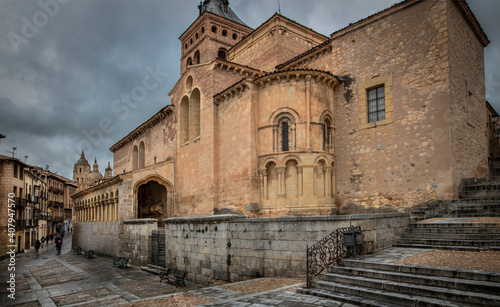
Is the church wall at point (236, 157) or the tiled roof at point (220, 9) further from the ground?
the tiled roof at point (220, 9)

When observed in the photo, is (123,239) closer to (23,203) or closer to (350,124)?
(350,124)

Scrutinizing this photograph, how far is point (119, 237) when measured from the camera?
23.3 m

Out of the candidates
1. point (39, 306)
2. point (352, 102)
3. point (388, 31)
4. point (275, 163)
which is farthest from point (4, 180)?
point (388, 31)

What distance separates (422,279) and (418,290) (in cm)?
41

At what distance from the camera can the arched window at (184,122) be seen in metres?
25.6

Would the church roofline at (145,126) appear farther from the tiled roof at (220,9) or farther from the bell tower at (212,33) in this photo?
the tiled roof at (220,9)

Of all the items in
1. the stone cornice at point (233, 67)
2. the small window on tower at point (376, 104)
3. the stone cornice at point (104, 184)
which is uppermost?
the stone cornice at point (233, 67)

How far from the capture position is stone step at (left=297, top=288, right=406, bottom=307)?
6.58 m

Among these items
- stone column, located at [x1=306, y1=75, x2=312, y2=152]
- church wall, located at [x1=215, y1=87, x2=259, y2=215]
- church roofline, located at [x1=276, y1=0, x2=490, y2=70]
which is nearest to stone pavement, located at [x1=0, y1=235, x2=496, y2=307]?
church wall, located at [x1=215, y1=87, x2=259, y2=215]

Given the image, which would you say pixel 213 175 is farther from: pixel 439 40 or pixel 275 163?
pixel 439 40

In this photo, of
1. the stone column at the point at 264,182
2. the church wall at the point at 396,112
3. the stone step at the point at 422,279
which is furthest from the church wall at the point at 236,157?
the stone step at the point at 422,279

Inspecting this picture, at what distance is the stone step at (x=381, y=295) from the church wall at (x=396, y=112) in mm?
8212

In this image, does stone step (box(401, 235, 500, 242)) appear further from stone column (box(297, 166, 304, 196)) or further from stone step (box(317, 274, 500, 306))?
stone column (box(297, 166, 304, 196))

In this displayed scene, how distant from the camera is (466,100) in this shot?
1537 cm
